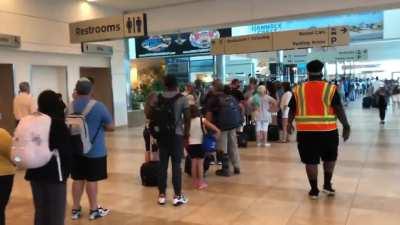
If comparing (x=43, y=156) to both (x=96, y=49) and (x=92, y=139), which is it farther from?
(x=96, y=49)

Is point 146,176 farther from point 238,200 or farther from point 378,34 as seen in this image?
point 378,34

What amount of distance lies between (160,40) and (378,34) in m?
9.34

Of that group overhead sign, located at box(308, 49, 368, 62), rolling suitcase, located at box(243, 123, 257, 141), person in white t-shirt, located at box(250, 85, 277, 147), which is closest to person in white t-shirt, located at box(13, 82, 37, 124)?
person in white t-shirt, located at box(250, 85, 277, 147)

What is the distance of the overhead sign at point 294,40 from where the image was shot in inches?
417

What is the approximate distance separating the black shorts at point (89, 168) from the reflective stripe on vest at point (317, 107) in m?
2.30

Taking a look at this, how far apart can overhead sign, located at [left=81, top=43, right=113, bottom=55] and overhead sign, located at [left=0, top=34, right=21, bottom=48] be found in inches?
76.5

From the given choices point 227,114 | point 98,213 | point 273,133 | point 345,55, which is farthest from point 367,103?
point 98,213

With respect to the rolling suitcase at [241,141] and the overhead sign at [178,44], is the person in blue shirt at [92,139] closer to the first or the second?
the rolling suitcase at [241,141]

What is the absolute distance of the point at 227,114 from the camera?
5.97m

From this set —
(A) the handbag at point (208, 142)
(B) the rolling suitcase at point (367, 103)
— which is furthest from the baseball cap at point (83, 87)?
(B) the rolling suitcase at point (367, 103)

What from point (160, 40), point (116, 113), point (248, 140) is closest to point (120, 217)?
point (248, 140)

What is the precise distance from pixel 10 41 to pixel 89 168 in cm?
703

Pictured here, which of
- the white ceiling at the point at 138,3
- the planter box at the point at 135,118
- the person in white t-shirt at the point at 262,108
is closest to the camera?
the person in white t-shirt at the point at 262,108

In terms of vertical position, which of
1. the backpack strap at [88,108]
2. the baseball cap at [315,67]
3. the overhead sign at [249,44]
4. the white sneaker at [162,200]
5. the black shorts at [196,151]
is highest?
the overhead sign at [249,44]
